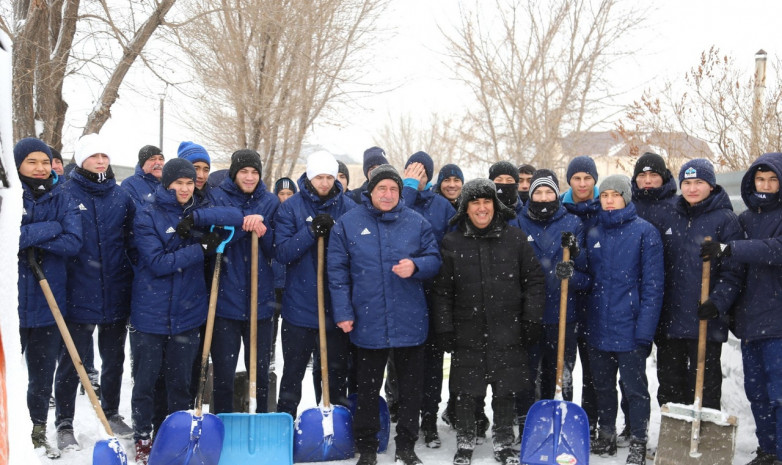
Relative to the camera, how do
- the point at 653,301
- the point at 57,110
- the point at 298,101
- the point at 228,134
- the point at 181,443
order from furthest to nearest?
1. the point at 228,134
2. the point at 298,101
3. the point at 57,110
4. the point at 653,301
5. the point at 181,443

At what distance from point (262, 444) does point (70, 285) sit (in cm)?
169

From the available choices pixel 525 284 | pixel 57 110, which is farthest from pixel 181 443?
pixel 57 110

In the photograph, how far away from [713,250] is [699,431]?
45.6 inches

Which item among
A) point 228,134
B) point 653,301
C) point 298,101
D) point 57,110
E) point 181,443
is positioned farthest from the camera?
point 228,134

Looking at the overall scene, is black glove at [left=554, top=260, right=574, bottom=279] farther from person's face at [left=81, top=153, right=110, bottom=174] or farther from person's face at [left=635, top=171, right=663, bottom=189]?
person's face at [left=81, top=153, right=110, bottom=174]

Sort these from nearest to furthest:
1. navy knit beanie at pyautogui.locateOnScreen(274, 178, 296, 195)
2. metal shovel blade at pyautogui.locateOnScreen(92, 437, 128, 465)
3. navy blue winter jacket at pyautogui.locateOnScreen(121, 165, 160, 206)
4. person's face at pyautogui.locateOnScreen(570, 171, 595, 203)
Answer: metal shovel blade at pyautogui.locateOnScreen(92, 437, 128, 465) → person's face at pyautogui.locateOnScreen(570, 171, 595, 203) → navy blue winter jacket at pyautogui.locateOnScreen(121, 165, 160, 206) → navy knit beanie at pyautogui.locateOnScreen(274, 178, 296, 195)

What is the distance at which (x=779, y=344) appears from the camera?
4160 mm

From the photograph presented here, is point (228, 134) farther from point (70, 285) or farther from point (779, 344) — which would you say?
point (779, 344)

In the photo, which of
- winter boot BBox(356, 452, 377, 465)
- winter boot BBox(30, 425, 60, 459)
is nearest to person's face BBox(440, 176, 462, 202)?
winter boot BBox(356, 452, 377, 465)

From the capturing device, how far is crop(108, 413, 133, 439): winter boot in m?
4.88

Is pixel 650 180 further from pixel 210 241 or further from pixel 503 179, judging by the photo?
pixel 210 241

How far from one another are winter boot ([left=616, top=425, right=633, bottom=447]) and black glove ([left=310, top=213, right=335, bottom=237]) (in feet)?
8.73

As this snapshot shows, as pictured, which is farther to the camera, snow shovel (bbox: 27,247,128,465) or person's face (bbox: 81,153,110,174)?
person's face (bbox: 81,153,110,174)

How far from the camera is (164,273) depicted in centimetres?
436
